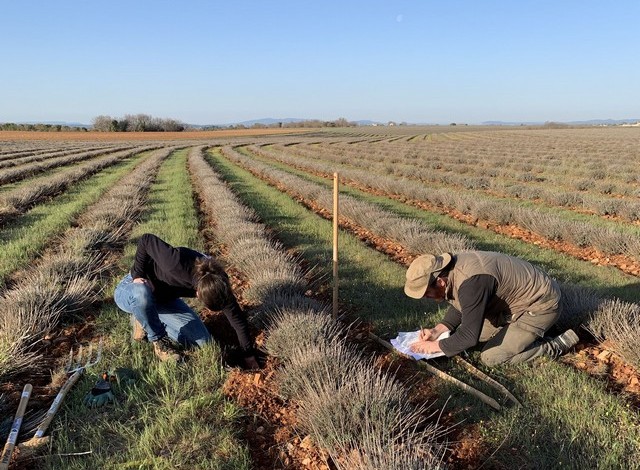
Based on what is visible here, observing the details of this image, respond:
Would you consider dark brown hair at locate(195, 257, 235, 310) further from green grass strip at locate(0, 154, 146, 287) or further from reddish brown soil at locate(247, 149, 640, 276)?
reddish brown soil at locate(247, 149, 640, 276)

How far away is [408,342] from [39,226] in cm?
792

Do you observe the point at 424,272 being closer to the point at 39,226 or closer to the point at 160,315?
the point at 160,315

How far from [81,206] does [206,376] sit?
9.02 m

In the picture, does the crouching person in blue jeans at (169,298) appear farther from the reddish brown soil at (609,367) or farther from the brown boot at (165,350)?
the reddish brown soil at (609,367)

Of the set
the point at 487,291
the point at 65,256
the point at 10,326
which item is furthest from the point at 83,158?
the point at 487,291

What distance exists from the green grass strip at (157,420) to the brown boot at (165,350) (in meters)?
0.07

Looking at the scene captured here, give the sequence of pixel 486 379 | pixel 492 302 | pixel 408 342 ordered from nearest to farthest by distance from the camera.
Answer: pixel 486 379 < pixel 492 302 < pixel 408 342

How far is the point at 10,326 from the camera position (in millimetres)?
4145

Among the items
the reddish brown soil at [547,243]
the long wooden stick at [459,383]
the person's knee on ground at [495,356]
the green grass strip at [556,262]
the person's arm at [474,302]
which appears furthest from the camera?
the reddish brown soil at [547,243]

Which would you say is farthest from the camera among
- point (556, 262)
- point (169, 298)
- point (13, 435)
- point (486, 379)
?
point (556, 262)

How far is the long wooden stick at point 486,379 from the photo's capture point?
3.34 m

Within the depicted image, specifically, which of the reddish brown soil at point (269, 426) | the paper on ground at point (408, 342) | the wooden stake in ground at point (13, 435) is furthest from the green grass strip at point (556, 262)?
the wooden stake in ground at point (13, 435)

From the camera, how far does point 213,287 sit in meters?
3.31

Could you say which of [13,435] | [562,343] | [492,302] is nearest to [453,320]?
[492,302]
